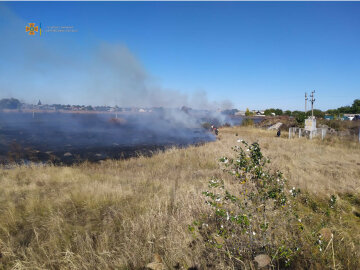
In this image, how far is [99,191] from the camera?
185 inches

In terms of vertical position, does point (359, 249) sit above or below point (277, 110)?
below

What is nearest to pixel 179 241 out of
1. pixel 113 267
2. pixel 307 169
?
pixel 113 267

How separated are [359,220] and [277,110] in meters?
92.8

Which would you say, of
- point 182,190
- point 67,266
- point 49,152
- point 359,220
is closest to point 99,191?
point 182,190

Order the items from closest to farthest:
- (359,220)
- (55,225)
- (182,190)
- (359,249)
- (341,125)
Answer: (359,249)
(55,225)
(359,220)
(182,190)
(341,125)

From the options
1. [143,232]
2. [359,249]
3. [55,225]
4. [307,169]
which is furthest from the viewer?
[307,169]

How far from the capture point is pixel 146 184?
557 cm

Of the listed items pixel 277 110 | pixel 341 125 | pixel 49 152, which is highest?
pixel 277 110

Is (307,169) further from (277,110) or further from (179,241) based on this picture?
(277,110)

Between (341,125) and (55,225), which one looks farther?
(341,125)

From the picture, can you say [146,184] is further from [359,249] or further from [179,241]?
[359,249]

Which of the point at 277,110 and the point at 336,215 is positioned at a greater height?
the point at 277,110

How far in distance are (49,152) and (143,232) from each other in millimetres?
13293

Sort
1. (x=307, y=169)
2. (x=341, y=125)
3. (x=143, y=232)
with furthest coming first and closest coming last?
A: 1. (x=341, y=125)
2. (x=307, y=169)
3. (x=143, y=232)
